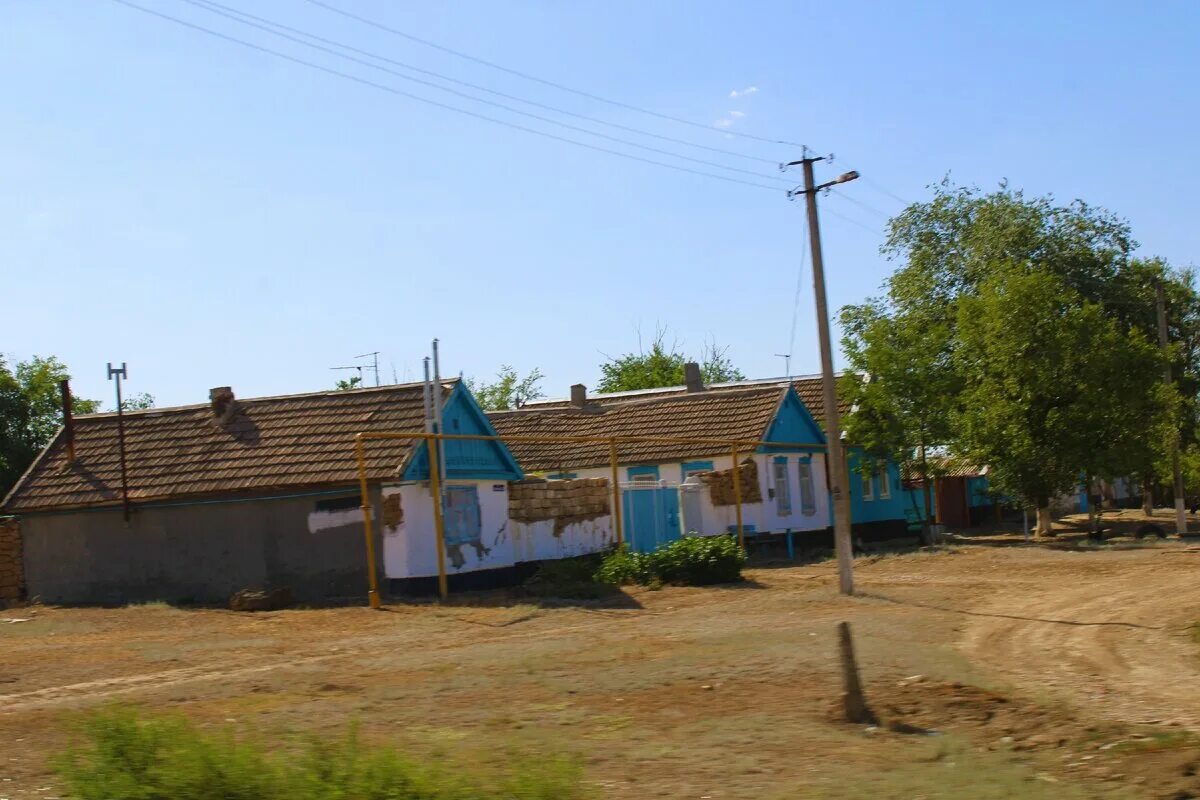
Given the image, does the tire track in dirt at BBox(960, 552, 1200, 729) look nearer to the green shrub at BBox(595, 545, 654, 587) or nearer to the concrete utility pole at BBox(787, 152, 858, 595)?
the concrete utility pole at BBox(787, 152, 858, 595)

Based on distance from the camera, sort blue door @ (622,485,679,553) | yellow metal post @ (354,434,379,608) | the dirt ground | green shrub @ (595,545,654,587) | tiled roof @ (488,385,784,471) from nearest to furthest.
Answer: the dirt ground → yellow metal post @ (354,434,379,608) → green shrub @ (595,545,654,587) → blue door @ (622,485,679,553) → tiled roof @ (488,385,784,471)

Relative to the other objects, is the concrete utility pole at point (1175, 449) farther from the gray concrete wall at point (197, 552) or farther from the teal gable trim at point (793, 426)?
the gray concrete wall at point (197, 552)

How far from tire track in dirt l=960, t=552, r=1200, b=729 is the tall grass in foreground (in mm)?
5488

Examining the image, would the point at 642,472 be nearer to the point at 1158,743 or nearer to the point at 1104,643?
the point at 1104,643

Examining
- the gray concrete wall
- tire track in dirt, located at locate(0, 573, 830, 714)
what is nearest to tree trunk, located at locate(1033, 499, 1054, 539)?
tire track in dirt, located at locate(0, 573, 830, 714)

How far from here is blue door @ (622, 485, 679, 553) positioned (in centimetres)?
2767

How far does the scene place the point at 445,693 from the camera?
11656mm

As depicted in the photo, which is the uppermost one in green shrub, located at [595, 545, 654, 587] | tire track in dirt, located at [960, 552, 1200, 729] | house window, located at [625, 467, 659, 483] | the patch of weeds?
house window, located at [625, 467, 659, 483]

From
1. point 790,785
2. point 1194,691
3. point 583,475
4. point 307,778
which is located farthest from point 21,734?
point 583,475

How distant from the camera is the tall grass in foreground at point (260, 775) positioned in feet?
21.6

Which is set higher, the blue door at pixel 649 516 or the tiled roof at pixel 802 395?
the tiled roof at pixel 802 395

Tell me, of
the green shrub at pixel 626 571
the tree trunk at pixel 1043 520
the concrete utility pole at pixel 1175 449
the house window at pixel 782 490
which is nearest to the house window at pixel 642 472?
the house window at pixel 782 490

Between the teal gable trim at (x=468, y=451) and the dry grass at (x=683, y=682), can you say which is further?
the teal gable trim at (x=468, y=451)

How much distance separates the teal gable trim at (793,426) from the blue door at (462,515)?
1151 cm
